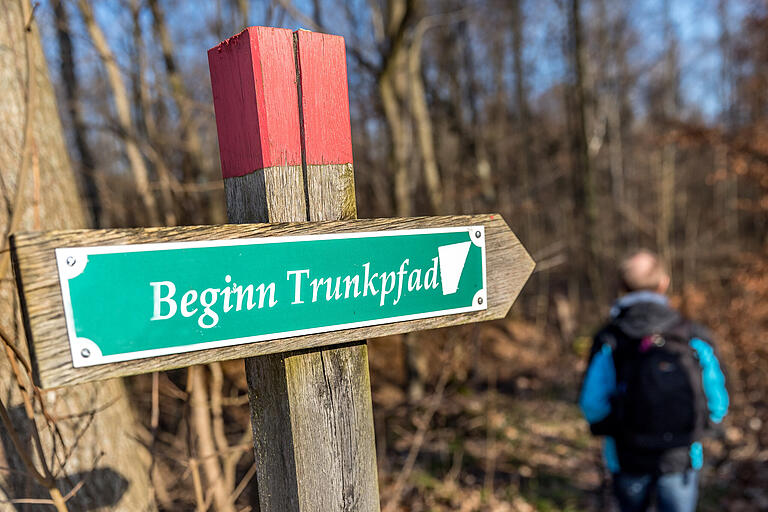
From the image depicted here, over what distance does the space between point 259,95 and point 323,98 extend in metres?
0.15

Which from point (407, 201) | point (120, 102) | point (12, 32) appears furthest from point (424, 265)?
point (407, 201)

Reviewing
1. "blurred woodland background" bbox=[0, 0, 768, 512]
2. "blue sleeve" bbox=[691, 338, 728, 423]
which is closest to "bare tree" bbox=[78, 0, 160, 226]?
"blurred woodland background" bbox=[0, 0, 768, 512]

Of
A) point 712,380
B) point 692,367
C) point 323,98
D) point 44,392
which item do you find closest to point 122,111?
point 44,392

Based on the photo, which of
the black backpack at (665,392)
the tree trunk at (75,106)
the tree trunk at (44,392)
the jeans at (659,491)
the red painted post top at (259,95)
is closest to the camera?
the red painted post top at (259,95)

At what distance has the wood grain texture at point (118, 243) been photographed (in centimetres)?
75

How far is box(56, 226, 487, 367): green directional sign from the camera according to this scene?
795mm

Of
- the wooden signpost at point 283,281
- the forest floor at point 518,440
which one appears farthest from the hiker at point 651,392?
the wooden signpost at point 283,281

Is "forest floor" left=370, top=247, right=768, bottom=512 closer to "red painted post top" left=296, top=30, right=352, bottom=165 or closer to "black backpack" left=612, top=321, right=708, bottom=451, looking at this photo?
"black backpack" left=612, top=321, right=708, bottom=451

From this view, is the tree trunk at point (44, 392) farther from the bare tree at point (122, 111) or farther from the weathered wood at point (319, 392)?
the bare tree at point (122, 111)

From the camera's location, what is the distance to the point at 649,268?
8.29 feet

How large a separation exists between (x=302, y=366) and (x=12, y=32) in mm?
1504

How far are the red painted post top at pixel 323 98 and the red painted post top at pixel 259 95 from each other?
0.02 m

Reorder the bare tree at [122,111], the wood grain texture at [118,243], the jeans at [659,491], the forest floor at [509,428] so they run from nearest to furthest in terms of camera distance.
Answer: the wood grain texture at [118,243]
the jeans at [659,491]
the bare tree at [122,111]
the forest floor at [509,428]

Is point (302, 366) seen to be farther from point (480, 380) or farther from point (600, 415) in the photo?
point (480, 380)
